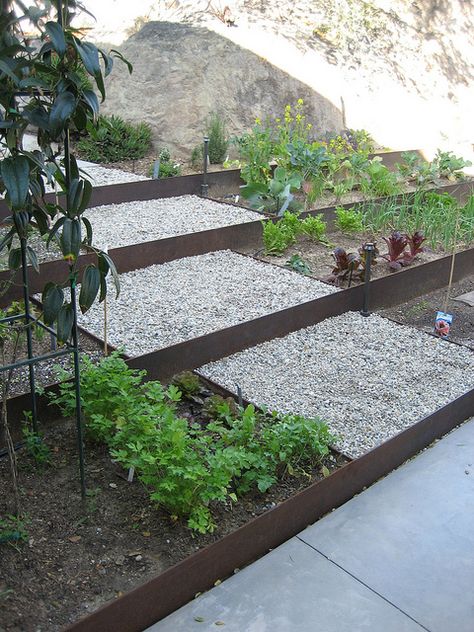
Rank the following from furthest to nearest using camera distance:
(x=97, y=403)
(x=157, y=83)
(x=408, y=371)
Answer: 1. (x=157, y=83)
2. (x=408, y=371)
3. (x=97, y=403)

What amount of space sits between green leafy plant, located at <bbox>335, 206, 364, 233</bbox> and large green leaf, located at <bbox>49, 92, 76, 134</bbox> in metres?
4.08

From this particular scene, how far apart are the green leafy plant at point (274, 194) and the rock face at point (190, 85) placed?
2178mm

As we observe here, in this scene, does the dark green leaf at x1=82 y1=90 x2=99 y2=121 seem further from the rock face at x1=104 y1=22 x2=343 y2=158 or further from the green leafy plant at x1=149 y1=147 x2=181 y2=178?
the rock face at x1=104 y1=22 x2=343 y2=158

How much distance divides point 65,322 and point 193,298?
2.29 metres

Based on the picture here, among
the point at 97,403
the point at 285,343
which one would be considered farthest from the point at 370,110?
the point at 97,403

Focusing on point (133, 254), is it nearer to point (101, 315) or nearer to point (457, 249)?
point (101, 315)

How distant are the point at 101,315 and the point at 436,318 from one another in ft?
6.79

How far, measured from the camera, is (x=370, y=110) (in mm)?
9688

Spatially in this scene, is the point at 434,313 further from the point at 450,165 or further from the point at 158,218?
the point at 450,165

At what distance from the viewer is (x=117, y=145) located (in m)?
8.03

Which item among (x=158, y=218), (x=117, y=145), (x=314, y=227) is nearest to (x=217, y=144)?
(x=117, y=145)

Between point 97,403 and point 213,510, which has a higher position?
point 97,403

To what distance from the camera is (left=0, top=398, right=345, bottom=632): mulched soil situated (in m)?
2.08

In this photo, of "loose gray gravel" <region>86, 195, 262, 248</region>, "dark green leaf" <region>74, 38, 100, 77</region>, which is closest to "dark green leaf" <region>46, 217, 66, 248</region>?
"dark green leaf" <region>74, 38, 100, 77</region>
